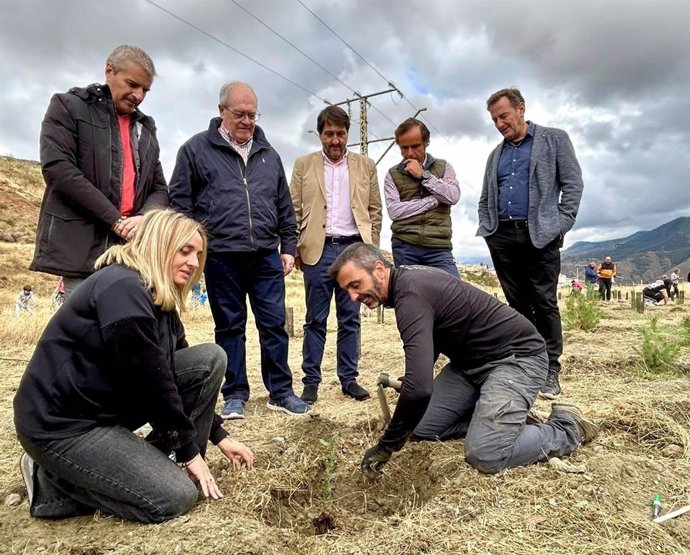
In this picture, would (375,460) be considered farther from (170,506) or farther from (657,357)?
(657,357)

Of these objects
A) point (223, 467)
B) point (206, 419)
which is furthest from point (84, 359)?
point (223, 467)

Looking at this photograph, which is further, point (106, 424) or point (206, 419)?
point (206, 419)

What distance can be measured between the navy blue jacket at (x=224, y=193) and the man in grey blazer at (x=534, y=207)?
176cm

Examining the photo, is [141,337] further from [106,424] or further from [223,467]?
[223,467]

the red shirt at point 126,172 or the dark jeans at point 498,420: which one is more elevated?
the red shirt at point 126,172

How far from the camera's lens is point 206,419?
2.61 metres

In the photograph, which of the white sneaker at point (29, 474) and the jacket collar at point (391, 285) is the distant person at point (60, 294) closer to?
the white sneaker at point (29, 474)

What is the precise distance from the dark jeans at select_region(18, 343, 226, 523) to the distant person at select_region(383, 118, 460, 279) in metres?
2.47

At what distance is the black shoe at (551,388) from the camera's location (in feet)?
13.0

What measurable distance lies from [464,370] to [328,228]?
1574 millimetres

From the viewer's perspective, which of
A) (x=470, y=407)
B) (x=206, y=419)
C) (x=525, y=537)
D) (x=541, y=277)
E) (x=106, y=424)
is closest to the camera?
(x=525, y=537)

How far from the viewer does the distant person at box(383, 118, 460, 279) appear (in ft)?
13.4

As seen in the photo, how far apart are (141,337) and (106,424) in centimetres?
48

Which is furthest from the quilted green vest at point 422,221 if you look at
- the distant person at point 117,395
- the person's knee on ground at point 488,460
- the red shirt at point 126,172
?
the distant person at point 117,395
